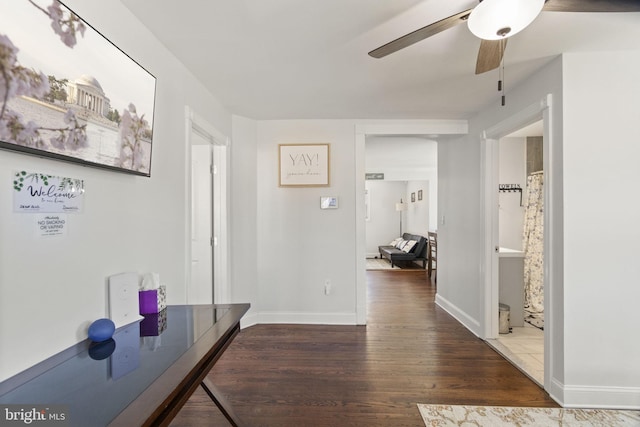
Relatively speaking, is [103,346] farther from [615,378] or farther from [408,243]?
[408,243]

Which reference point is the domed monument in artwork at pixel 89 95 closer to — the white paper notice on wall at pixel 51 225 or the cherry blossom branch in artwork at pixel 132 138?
the cherry blossom branch in artwork at pixel 132 138

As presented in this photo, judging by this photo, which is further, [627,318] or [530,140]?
[530,140]

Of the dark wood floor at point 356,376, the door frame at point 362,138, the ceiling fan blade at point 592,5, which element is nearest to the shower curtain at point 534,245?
the dark wood floor at point 356,376

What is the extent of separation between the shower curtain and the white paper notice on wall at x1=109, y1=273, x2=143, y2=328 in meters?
4.37

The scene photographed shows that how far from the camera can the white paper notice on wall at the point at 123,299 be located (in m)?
1.35

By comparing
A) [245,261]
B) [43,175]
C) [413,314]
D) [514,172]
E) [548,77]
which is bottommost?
[413,314]

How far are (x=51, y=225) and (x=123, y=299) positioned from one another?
47 centimetres

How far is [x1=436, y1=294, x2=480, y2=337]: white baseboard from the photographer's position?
3145 mm

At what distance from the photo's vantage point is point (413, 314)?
376 cm

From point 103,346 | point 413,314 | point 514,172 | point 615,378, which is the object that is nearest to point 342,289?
point 413,314

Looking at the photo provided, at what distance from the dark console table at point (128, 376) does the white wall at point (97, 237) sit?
0.13m

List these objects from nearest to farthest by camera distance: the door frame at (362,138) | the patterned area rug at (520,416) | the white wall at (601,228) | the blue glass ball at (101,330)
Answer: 1. the blue glass ball at (101,330)
2. the patterned area rug at (520,416)
3. the white wall at (601,228)
4. the door frame at (362,138)

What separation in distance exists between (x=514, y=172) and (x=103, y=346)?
4943 mm

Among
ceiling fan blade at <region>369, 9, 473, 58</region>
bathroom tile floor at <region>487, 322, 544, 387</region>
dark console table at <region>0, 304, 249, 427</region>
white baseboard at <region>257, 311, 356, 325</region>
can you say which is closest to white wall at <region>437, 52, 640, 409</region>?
bathroom tile floor at <region>487, 322, 544, 387</region>
